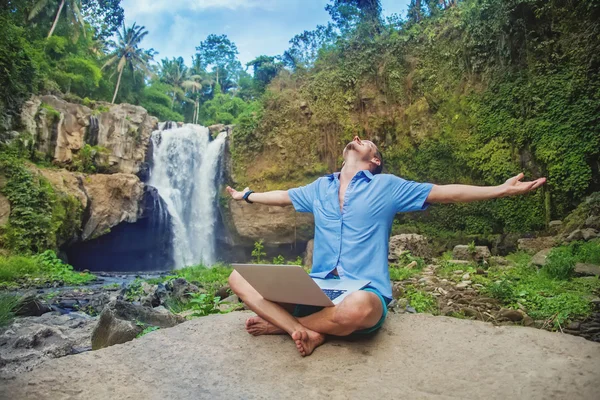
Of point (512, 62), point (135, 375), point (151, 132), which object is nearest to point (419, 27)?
point (512, 62)

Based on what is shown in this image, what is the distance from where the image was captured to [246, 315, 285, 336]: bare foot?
98.3 inches

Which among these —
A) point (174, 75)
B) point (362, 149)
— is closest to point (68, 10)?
point (174, 75)

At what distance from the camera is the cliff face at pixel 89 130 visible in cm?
1516

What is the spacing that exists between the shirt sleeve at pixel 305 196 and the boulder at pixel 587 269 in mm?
4344

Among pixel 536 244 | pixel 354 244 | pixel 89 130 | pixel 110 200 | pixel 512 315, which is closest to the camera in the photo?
pixel 354 244

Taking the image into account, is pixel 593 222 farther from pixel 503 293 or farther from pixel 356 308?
pixel 356 308

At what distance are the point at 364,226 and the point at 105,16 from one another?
1372 inches

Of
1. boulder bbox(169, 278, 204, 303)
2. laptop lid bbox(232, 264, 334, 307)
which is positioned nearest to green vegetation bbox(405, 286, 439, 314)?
laptop lid bbox(232, 264, 334, 307)

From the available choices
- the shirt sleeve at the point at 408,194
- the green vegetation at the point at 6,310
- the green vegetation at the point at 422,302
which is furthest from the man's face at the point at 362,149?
the green vegetation at the point at 6,310

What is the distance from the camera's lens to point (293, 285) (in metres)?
2.09

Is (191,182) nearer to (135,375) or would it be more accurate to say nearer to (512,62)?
(512,62)

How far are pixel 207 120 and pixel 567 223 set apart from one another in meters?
30.6

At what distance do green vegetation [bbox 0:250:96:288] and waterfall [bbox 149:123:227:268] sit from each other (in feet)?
19.3

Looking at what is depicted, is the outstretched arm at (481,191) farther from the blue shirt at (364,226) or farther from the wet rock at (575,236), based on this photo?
the wet rock at (575,236)
